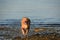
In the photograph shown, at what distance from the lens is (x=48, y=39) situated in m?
2.97

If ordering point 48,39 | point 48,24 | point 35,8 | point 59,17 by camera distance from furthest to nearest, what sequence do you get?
point 35,8, point 59,17, point 48,24, point 48,39

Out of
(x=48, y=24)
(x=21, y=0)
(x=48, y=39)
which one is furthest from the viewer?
(x=21, y=0)

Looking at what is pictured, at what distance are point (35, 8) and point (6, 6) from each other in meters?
0.84

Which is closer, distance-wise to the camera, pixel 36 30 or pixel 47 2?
pixel 36 30

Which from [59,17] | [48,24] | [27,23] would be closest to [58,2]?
[59,17]

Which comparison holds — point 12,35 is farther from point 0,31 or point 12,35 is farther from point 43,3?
point 43,3

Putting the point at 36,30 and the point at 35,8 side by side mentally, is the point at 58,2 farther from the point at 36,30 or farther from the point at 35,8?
the point at 36,30

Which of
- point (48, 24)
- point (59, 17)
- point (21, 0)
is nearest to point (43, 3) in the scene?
point (21, 0)

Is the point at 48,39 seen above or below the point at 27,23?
below

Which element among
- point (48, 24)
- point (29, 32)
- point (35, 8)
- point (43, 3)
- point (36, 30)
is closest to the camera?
point (29, 32)

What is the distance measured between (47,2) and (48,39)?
3.43 metres

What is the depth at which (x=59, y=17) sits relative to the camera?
194 inches

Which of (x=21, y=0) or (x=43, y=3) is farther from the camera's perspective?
(x=21, y=0)

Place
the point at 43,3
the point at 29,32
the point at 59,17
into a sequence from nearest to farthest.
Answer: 1. the point at 29,32
2. the point at 59,17
3. the point at 43,3
